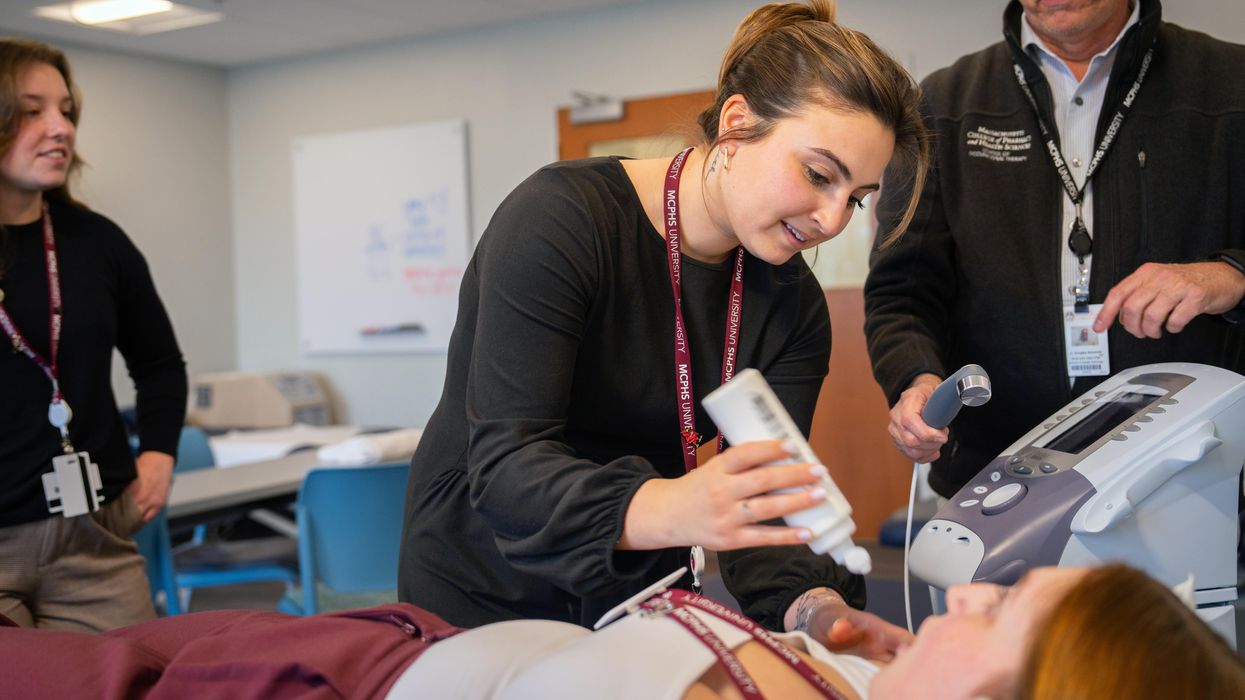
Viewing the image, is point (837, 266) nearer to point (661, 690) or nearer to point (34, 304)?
point (34, 304)

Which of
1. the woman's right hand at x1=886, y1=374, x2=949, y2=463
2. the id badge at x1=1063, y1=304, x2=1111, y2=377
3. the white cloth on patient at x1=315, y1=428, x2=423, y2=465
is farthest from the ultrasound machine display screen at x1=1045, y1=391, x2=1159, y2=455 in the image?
the white cloth on patient at x1=315, y1=428, x2=423, y2=465

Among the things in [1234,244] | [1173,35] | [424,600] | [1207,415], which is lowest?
[424,600]

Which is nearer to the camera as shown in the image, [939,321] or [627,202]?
[627,202]

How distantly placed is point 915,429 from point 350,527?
1843mm

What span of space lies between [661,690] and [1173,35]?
1.34 metres

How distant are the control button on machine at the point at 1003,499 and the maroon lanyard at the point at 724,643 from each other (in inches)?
14.4

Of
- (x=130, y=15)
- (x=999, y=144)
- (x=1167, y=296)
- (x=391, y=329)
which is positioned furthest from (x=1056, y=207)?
(x=130, y=15)

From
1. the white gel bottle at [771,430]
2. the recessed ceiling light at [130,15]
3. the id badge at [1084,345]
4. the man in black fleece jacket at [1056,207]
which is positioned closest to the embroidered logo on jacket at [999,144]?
the man in black fleece jacket at [1056,207]

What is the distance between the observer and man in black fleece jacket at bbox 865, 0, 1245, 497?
5.21ft

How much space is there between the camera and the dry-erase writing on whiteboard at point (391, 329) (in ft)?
20.1

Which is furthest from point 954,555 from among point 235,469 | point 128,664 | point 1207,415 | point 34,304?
point 235,469

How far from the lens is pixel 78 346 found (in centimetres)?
206

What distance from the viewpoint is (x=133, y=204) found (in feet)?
20.2

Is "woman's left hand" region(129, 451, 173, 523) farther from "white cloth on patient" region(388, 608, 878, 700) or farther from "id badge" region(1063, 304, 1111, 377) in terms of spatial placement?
"id badge" region(1063, 304, 1111, 377)
